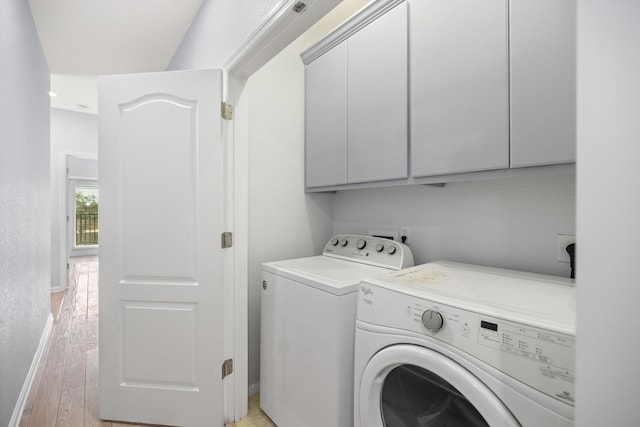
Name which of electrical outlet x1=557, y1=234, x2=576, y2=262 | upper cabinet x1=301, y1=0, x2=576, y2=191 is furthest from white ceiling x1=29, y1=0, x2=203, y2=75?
electrical outlet x1=557, y1=234, x2=576, y2=262

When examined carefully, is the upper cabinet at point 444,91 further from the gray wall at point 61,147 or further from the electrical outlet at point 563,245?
the gray wall at point 61,147

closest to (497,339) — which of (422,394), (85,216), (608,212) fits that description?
(422,394)

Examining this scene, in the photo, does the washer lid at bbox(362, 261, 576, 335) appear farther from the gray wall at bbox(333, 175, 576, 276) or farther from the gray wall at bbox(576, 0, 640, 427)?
the gray wall at bbox(576, 0, 640, 427)

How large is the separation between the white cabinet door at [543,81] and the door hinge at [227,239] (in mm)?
1386

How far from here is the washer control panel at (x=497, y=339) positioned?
2.26 ft

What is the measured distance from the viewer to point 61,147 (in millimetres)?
4660

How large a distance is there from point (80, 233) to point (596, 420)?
10.3 meters

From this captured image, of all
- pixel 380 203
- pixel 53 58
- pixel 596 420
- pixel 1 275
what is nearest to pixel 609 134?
pixel 596 420

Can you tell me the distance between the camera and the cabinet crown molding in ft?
5.05

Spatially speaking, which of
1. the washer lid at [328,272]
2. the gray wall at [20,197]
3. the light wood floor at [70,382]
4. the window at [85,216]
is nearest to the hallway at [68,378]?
the light wood floor at [70,382]

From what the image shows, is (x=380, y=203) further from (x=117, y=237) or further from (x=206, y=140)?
(x=117, y=237)

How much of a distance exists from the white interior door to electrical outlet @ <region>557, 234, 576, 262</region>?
1589mm

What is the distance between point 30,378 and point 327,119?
2614mm

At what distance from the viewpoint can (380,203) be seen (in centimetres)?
198
